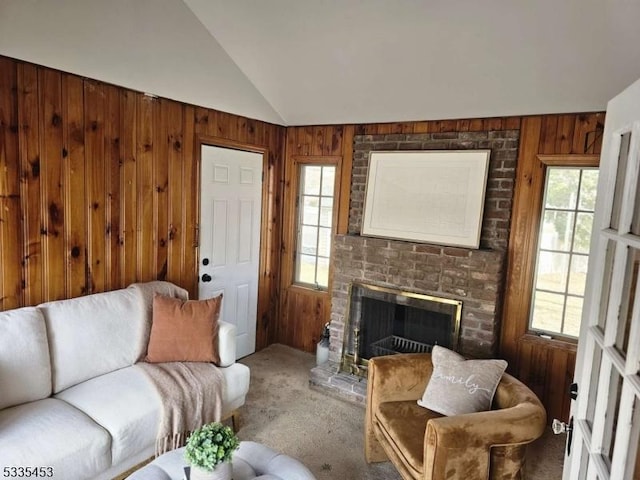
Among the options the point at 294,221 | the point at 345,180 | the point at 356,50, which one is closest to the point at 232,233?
the point at 294,221

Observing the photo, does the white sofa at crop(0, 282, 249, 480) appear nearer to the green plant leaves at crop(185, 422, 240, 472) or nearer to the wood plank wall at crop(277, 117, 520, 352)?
the green plant leaves at crop(185, 422, 240, 472)

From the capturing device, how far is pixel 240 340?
4.12 meters

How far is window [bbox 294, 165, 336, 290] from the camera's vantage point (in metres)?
4.20

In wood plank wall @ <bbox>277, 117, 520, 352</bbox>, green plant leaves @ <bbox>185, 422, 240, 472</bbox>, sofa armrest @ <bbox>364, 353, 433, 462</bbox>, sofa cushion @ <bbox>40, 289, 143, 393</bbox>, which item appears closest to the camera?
green plant leaves @ <bbox>185, 422, 240, 472</bbox>

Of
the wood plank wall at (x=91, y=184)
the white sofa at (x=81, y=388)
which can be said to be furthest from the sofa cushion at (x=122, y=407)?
the wood plank wall at (x=91, y=184)

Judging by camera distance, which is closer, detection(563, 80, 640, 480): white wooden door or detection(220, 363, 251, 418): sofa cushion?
detection(563, 80, 640, 480): white wooden door

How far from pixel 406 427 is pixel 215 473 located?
1.12m

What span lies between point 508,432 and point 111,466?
194cm

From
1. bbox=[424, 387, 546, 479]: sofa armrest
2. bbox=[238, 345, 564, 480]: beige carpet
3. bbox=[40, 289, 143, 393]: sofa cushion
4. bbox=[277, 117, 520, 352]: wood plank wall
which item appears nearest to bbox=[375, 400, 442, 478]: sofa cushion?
bbox=[424, 387, 546, 479]: sofa armrest

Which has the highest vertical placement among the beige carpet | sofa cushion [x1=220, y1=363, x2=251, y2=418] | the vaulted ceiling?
the vaulted ceiling

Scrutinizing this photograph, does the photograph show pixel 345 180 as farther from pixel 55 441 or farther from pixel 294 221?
pixel 55 441

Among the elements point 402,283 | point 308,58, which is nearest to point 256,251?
point 402,283

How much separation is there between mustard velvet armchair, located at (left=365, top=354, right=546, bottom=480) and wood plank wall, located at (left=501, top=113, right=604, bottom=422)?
2.78 ft

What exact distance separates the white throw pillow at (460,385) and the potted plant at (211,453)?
1.30 meters
